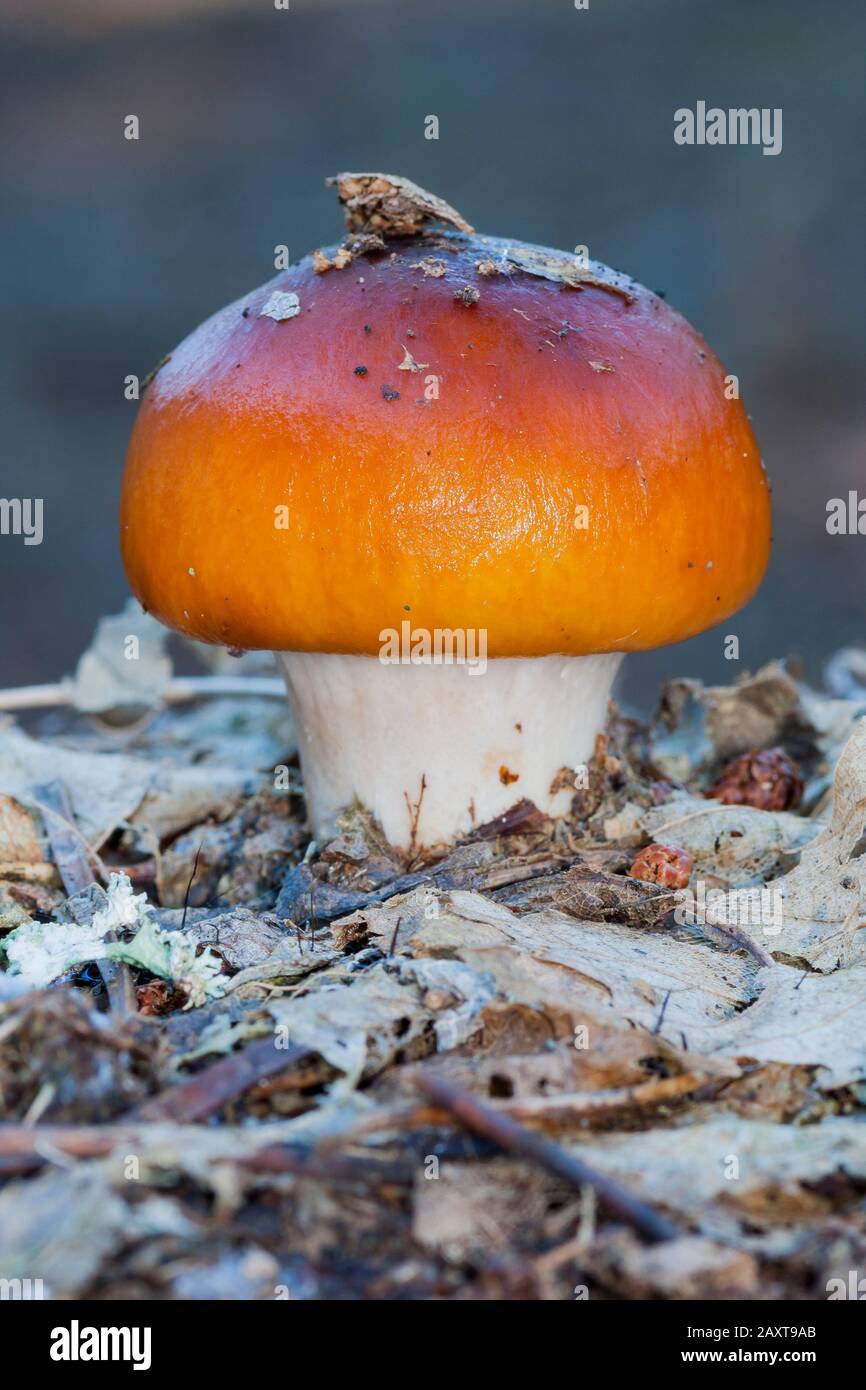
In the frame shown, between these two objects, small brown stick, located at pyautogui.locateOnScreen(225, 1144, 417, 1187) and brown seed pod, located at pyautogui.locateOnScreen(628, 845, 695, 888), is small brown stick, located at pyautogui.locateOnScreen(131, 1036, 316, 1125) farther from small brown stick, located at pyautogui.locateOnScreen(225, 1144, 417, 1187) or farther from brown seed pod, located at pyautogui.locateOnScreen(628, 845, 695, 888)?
brown seed pod, located at pyautogui.locateOnScreen(628, 845, 695, 888)

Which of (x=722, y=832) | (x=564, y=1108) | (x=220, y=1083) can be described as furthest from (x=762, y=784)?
(x=220, y=1083)

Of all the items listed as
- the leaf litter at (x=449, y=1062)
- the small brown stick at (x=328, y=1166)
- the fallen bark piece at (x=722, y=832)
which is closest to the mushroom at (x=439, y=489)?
the leaf litter at (x=449, y=1062)

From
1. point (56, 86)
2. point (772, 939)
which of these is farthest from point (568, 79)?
point (772, 939)

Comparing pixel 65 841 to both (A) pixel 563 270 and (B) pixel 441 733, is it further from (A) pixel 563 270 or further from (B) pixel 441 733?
(A) pixel 563 270

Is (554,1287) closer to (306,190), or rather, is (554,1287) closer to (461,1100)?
(461,1100)

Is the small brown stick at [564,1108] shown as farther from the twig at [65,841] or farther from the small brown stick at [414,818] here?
the twig at [65,841]

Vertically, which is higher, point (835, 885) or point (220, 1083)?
point (835, 885)
